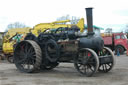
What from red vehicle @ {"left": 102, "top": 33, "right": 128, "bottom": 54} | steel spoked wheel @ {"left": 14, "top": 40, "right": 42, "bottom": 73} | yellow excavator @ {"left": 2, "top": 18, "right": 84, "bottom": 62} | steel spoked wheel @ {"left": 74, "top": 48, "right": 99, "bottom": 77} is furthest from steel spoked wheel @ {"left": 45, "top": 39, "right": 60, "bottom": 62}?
red vehicle @ {"left": 102, "top": 33, "right": 128, "bottom": 54}

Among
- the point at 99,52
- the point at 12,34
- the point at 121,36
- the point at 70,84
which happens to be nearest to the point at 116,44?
the point at 121,36

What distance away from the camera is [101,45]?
8.34 meters

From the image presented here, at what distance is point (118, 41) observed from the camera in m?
20.9

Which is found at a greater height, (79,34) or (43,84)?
(79,34)

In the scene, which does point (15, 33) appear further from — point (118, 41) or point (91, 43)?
point (118, 41)

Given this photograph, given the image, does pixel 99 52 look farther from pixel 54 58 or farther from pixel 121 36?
pixel 121 36

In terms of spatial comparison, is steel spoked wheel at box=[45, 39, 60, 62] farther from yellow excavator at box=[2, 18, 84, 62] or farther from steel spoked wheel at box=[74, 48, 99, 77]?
yellow excavator at box=[2, 18, 84, 62]

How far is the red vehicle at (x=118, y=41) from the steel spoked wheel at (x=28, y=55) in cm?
1242

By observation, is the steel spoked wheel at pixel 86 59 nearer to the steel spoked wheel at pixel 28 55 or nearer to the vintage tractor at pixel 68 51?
the vintage tractor at pixel 68 51

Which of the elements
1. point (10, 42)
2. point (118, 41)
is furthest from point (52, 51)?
point (118, 41)

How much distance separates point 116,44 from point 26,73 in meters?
13.5

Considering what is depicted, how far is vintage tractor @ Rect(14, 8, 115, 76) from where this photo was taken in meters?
8.06

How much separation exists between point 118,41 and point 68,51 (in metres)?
13.3

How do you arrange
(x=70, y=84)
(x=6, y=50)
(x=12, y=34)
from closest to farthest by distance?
(x=70, y=84) < (x=6, y=50) < (x=12, y=34)
